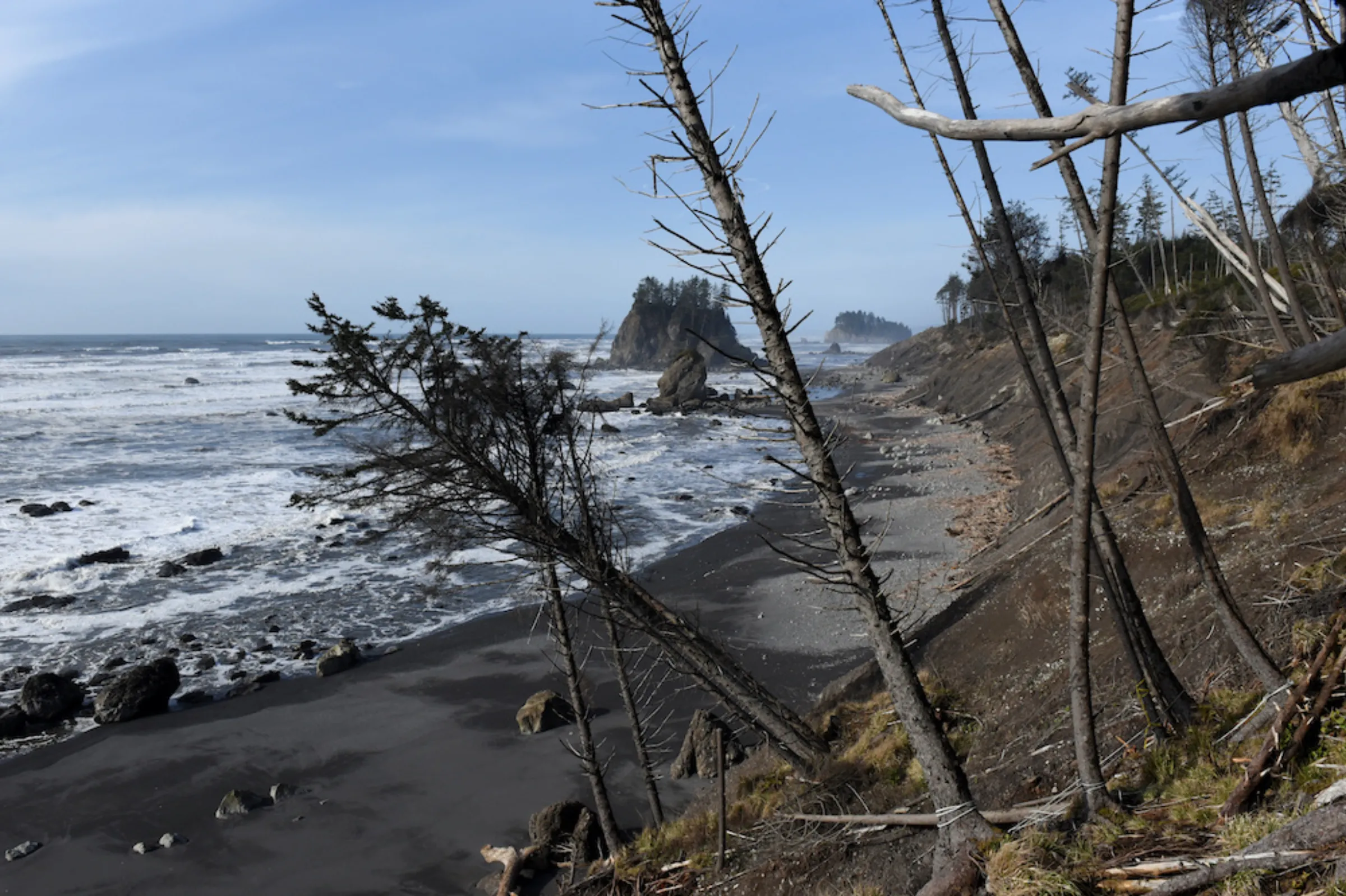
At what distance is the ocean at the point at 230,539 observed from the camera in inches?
733

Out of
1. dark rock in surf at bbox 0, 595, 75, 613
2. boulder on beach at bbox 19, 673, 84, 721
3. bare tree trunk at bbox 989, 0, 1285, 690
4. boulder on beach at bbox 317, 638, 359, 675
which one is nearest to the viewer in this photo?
bare tree trunk at bbox 989, 0, 1285, 690

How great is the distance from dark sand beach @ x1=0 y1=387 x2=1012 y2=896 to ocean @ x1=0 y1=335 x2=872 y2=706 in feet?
5.55

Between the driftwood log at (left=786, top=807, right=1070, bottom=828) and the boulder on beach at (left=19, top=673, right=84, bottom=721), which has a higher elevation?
the driftwood log at (left=786, top=807, right=1070, bottom=828)

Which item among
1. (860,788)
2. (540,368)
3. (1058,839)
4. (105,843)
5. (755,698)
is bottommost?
(105,843)

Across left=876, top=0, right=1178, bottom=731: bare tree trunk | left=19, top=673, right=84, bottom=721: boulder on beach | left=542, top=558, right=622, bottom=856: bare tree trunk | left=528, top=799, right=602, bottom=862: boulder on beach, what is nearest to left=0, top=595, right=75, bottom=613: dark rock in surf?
left=19, top=673, right=84, bottom=721: boulder on beach

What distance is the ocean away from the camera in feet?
61.1

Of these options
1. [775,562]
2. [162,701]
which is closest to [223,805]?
[162,701]

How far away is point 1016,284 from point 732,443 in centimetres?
3942

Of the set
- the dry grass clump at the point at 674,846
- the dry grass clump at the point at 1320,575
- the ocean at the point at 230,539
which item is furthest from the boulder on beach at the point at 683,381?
the dry grass clump at the point at 1320,575

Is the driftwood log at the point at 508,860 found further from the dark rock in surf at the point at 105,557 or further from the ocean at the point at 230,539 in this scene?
the dark rock in surf at the point at 105,557

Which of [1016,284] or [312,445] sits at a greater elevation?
[1016,284]

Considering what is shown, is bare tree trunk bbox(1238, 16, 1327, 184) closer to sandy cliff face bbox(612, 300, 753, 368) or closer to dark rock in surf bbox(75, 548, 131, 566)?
dark rock in surf bbox(75, 548, 131, 566)

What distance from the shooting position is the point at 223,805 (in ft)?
41.2

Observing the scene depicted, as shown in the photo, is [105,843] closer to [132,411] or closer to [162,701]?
[162,701]
